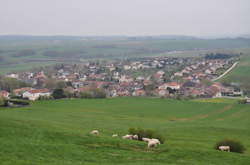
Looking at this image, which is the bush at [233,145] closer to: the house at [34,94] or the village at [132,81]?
the village at [132,81]

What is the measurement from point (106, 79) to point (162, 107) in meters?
75.0

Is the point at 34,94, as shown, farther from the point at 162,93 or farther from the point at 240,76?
the point at 240,76

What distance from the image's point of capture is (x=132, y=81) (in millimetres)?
140125

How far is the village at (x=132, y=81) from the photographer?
338 ft

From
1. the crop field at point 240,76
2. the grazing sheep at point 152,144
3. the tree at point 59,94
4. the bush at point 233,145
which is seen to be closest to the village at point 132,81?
the tree at point 59,94

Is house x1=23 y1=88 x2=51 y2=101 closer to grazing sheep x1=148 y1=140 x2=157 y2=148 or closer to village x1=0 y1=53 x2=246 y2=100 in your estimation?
village x1=0 y1=53 x2=246 y2=100

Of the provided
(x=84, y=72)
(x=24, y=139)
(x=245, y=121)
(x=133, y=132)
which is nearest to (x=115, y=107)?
(x=245, y=121)

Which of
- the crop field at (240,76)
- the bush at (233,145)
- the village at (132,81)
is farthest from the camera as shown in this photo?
the crop field at (240,76)

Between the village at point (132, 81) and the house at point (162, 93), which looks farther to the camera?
the house at point (162, 93)

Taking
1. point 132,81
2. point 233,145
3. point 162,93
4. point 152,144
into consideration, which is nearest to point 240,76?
point 132,81

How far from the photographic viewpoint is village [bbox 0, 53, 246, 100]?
103 m

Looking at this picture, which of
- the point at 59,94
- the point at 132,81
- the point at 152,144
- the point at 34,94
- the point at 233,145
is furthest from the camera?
the point at 132,81

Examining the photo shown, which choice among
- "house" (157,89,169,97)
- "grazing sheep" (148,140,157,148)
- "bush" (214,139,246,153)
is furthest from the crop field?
"grazing sheep" (148,140,157,148)

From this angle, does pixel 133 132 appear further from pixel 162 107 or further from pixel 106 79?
pixel 106 79
